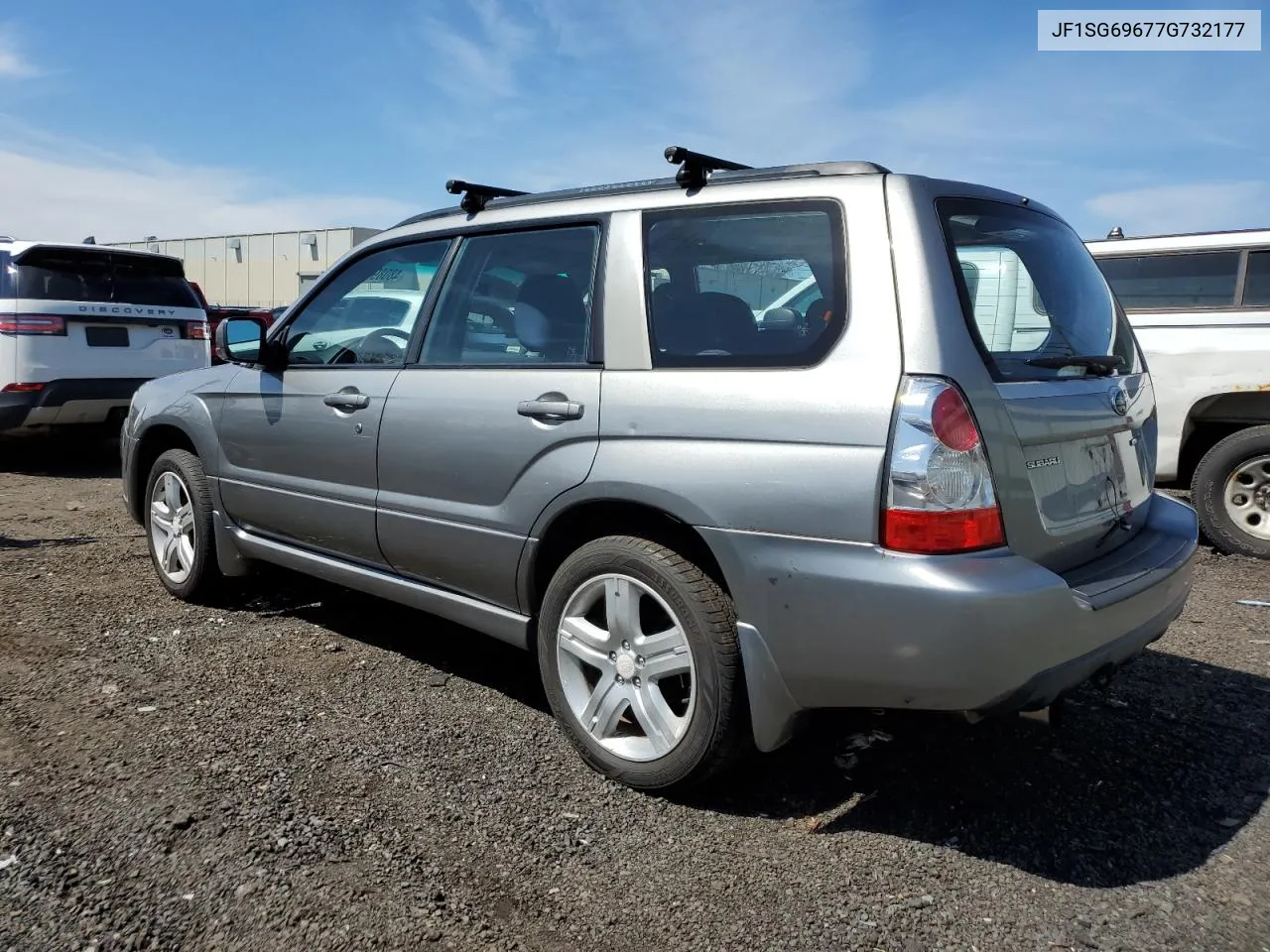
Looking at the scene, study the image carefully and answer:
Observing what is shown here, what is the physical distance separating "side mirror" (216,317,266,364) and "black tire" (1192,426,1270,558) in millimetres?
5413

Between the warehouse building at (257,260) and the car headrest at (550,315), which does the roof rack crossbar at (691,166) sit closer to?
the car headrest at (550,315)

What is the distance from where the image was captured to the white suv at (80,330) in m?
7.97

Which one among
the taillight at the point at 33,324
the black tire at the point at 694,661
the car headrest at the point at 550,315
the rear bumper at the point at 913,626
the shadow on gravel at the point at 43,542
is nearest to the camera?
the rear bumper at the point at 913,626

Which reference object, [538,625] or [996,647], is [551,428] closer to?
[538,625]

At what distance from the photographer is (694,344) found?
9.32 feet

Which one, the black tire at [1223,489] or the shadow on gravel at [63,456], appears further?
the shadow on gravel at [63,456]

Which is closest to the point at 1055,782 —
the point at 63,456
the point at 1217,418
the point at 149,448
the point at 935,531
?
the point at 935,531

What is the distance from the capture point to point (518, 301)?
3.37m

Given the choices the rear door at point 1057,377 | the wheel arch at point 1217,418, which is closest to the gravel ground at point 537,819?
the rear door at point 1057,377

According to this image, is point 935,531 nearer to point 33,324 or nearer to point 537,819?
point 537,819

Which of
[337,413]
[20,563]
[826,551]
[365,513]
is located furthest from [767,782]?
[20,563]

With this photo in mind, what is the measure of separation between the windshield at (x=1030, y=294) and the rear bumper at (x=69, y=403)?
7736 millimetres

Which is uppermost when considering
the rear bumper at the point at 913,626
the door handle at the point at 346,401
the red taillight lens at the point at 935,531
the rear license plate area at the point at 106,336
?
the rear license plate area at the point at 106,336

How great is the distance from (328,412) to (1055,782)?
284cm
